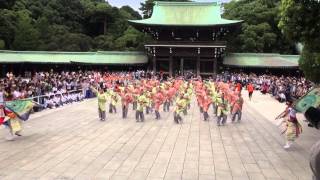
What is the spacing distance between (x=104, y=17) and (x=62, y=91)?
4715 centimetres

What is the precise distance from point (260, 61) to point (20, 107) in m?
32.8

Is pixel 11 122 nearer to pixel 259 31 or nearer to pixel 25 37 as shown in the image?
pixel 25 37

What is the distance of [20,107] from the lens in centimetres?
1398

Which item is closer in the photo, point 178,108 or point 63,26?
point 178,108

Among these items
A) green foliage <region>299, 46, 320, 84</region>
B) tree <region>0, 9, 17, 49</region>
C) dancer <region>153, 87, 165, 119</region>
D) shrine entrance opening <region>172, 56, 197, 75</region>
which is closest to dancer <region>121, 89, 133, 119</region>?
dancer <region>153, 87, 165, 119</region>

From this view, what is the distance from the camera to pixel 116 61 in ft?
144

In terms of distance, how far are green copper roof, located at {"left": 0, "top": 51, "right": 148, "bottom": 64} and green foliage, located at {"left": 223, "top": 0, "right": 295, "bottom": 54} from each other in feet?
47.6

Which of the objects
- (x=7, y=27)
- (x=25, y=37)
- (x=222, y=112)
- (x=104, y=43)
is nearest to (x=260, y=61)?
(x=104, y=43)

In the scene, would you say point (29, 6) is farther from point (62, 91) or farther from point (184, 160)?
point (184, 160)

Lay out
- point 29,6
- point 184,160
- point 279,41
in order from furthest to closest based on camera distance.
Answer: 1. point 29,6
2. point 279,41
3. point 184,160

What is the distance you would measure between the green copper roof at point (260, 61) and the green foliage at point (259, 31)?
27.3ft

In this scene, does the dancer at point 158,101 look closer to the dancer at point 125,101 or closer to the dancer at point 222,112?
the dancer at point 125,101

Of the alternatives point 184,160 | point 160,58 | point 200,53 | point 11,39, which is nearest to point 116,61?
point 160,58

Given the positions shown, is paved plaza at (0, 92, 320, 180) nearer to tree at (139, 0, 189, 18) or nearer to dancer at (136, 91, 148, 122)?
dancer at (136, 91, 148, 122)
